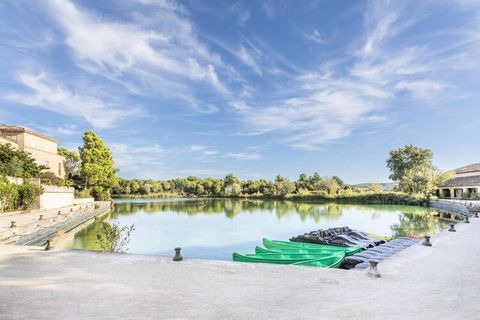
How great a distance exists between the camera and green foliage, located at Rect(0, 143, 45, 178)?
21.2 m

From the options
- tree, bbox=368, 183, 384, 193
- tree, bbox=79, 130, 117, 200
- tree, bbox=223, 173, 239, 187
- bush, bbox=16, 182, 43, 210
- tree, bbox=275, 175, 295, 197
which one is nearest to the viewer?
bush, bbox=16, 182, 43, 210

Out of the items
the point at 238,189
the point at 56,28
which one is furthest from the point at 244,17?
the point at 238,189

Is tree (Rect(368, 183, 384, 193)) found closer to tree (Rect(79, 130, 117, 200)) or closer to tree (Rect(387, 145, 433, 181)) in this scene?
tree (Rect(387, 145, 433, 181))

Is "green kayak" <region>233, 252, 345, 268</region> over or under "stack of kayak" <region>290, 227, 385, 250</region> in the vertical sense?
over

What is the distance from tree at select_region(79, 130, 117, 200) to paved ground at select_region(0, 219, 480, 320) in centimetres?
3322

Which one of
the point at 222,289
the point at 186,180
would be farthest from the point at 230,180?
the point at 222,289

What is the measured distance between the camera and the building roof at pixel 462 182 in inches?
1447

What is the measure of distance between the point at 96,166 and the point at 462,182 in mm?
47261

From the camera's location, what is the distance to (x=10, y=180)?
62.7ft

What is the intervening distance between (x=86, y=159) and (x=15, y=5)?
27554mm

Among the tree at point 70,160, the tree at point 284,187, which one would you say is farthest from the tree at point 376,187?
the tree at point 70,160

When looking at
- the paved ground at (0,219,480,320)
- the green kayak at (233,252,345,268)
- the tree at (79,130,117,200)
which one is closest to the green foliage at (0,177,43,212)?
the paved ground at (0,219,480,320)

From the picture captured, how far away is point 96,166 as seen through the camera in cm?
3672

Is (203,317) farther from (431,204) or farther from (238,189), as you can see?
(238,189)
